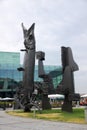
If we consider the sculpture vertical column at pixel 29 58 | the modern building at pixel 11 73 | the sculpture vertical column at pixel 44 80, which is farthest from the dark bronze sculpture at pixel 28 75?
the modern building at pixel 11 73

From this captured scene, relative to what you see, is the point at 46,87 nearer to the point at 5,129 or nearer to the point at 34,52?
the point at 34,52

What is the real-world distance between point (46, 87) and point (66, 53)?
252 inches

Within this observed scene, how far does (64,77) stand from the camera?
34094mm

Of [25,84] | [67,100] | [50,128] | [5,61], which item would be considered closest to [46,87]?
[25,84]

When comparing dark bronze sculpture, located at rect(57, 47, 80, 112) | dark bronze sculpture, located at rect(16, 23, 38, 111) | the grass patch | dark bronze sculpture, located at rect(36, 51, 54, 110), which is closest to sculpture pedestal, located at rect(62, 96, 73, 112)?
dark bronze sculpture, located at rect(57, 47, 80, 112)

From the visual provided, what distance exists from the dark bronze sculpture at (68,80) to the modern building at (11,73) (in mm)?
50745

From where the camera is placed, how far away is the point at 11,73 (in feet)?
309

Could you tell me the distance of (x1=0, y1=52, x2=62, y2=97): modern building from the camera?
297 ft

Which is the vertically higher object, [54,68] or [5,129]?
[54,68]

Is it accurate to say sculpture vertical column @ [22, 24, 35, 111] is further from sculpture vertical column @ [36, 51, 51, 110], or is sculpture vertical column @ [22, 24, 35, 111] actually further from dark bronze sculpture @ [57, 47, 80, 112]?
dark bronze sculpture @ [57, 47, 80, 112]

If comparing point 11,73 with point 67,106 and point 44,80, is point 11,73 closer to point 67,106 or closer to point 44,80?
point 44,80

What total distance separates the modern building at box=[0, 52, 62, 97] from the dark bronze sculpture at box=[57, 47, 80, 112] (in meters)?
50.7

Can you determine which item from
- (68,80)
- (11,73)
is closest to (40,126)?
(68,80)

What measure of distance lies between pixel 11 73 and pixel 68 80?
61576 millimetres
